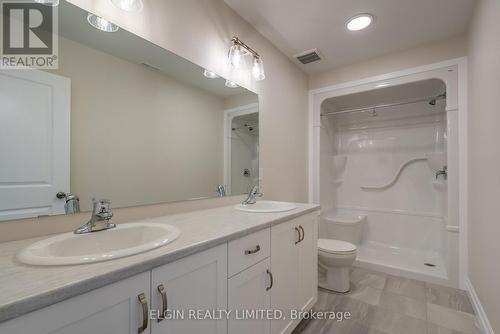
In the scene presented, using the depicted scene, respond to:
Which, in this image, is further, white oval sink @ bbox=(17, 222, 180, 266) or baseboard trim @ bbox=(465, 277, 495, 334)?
baseboard trim @ bbox=(465, 277, 495, 334)

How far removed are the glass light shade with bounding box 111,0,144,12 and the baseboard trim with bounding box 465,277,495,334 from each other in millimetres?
2667

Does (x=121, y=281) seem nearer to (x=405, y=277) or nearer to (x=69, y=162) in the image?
(x=69, y=162)

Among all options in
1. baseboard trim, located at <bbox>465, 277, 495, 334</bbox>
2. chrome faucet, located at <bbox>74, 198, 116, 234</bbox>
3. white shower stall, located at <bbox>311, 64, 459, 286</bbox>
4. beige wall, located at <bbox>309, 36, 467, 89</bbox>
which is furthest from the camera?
white shower stall, located at <bbox>311, 64, 459, 286</bbox>

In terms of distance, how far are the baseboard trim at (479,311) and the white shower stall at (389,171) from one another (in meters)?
0.45

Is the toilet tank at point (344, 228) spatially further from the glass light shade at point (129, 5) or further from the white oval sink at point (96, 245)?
the glass light shade at point (129, 5)

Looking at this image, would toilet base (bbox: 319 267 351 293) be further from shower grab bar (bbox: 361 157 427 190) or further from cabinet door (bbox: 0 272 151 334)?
cabinet door (bbox: 0 272 151 334)

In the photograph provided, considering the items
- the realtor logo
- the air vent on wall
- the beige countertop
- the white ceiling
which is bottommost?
the beige countertop

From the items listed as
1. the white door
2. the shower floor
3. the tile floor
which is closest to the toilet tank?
the shower floor

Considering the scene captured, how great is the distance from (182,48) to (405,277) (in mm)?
2878

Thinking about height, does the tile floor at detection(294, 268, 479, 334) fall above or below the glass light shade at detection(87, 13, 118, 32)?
below

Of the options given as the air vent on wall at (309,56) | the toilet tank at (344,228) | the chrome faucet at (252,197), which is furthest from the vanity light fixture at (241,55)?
the toilet tank at (344,228)

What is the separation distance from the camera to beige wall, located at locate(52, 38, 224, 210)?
3.30 ft

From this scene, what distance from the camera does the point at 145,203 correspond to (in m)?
1.23

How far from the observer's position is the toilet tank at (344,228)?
2967 mm
